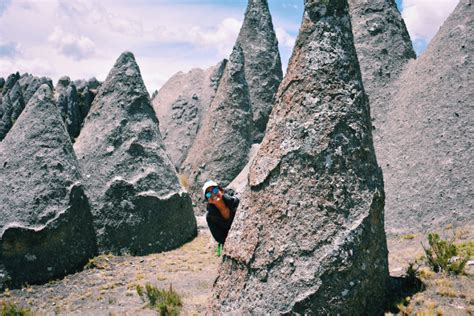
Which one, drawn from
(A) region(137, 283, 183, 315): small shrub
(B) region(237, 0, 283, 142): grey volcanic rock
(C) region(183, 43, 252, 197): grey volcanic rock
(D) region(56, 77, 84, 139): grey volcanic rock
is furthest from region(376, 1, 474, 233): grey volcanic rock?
(D) region(56, 77, 84, 139): grey volcanic rock

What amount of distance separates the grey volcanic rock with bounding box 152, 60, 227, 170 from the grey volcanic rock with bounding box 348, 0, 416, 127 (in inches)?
578

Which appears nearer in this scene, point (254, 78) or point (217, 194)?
point (217, 194)

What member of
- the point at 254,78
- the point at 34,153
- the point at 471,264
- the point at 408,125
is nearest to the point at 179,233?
the point at 34,153

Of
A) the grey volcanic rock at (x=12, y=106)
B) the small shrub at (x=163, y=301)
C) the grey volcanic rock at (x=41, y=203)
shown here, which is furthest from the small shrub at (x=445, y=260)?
the grey volcanic rock at (x=12, y=106)

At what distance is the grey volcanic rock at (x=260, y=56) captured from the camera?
67.7 ft

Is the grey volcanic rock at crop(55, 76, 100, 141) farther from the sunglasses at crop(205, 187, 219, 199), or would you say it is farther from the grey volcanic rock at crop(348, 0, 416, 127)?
the sunglasses at crop(205, 187, 219, 199)

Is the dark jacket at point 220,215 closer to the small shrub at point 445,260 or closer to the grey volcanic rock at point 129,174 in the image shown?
the small shrub at point 445,260

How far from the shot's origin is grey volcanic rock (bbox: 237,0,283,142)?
2062cm

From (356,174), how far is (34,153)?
272 inches

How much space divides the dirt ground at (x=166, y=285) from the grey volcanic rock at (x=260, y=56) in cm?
1101

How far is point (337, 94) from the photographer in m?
5.04

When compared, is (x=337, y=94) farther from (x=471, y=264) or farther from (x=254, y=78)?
(x=254, y=78)

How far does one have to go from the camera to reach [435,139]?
31.9 feet

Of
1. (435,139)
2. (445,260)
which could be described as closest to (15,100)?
(435,139)
